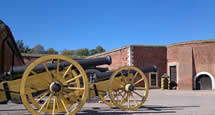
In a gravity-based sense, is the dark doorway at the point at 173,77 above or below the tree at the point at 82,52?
below

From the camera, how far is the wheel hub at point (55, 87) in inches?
189

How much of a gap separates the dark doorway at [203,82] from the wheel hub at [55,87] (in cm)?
1885

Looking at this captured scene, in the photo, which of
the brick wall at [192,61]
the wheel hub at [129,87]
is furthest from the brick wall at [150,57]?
the wheel hub at [129,87]

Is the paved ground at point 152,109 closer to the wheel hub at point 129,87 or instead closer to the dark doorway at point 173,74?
the wheel hub at point 129,87

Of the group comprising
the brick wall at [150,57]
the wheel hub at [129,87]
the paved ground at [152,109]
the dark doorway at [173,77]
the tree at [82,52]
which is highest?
the tree at [82,52]

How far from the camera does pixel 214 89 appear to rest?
20344 mm

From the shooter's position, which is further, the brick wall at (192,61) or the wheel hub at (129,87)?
the brick wall at (192,61)

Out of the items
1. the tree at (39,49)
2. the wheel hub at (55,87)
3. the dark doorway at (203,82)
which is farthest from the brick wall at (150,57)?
the tree at (39,49)

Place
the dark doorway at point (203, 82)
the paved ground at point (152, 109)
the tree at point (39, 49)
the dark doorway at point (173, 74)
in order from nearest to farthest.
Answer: the paved ground at point (152, 109)
the dark doorway at point (203, 82)
the dark doorway at point (173, 74)
the tree at point (39, 49)

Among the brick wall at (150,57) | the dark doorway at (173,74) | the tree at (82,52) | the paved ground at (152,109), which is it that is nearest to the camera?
the paved ground at (152,109)

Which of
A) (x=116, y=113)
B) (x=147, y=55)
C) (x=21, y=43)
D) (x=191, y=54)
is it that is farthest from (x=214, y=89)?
(x=21, y=43)

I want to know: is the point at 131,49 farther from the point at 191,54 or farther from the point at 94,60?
the point at 94,60

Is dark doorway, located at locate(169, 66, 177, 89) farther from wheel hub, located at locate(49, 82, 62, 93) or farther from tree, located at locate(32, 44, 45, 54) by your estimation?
tree, located at locate(32, 44, 45, 54)

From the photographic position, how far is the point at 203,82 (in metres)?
20.9
